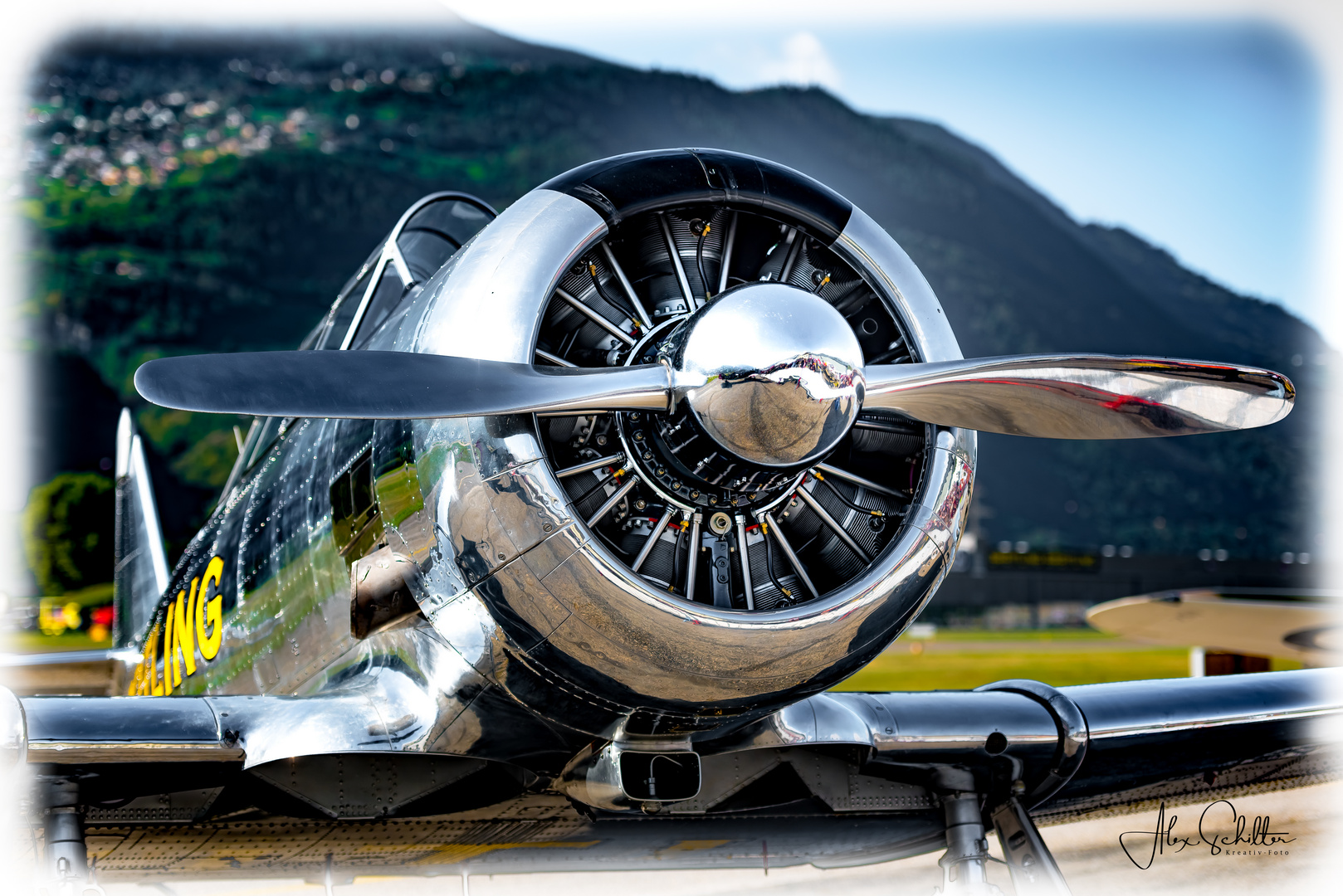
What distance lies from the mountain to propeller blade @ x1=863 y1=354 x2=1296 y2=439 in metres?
81.3

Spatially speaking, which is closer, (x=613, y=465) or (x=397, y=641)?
(x=613, y=465)

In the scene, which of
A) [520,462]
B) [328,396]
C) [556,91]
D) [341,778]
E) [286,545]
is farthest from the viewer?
[556,91]

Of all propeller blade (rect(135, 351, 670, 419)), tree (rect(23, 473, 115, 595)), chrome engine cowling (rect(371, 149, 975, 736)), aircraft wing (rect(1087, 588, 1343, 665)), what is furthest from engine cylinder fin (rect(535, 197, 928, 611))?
tree (rect(23, 473, 115, 595))

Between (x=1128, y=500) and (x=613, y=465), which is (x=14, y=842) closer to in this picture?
(x=613, y=465)

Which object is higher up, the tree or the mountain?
the mountain

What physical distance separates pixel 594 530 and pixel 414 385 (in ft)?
1.99

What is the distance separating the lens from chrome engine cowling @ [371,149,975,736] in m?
2.88

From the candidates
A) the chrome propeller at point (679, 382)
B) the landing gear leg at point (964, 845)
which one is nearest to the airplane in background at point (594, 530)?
the chrome propeller at point (679, 382)

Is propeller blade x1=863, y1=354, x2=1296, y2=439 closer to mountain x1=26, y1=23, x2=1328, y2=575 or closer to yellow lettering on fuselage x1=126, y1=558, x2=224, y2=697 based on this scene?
yellow lettering on fuselage x1=126, y1=558, x2=224, y2=697

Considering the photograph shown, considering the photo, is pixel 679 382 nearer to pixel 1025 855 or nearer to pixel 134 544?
pixel 1025 855

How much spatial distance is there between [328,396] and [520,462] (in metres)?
0.50

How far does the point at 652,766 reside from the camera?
338 cm

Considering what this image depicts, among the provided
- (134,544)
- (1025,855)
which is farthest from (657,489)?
(134,544)

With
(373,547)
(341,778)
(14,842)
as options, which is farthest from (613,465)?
(14,842)
